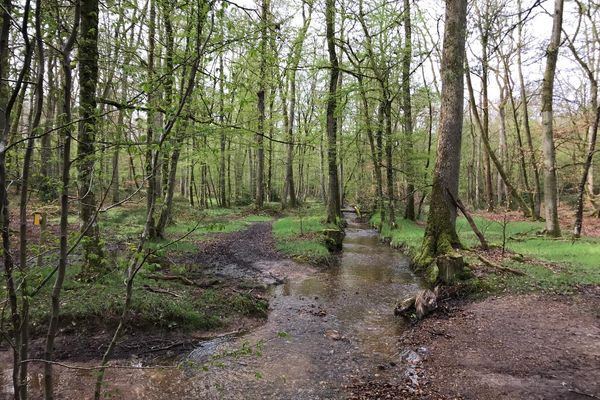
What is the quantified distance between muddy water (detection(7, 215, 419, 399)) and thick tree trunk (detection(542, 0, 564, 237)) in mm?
6208

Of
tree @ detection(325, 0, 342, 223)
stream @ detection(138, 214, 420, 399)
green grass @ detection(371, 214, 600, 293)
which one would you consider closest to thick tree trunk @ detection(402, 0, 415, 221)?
tree @ detection(325, 0, 342, 223)

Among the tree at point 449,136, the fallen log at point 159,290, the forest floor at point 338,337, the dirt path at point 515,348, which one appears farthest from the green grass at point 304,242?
the dirt path at point 515,348

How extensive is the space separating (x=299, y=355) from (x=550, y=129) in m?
11.5

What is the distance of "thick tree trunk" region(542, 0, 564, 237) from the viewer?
11688 millimetres

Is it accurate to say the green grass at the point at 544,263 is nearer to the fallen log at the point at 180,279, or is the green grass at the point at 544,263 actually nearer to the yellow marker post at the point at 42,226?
the fallen log at the point at 180,279

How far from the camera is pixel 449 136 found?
9.14m

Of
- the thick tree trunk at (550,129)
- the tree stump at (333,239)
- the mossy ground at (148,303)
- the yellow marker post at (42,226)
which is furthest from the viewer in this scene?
the tree stump at (333,239)

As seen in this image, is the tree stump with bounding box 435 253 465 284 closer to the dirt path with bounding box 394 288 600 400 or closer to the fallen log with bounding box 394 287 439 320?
the fallen log with bounding box 394 287 439 320

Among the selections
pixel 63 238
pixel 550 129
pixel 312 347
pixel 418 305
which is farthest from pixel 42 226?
pixel 550 129

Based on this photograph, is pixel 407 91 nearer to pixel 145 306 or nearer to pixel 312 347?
pixel 312 347

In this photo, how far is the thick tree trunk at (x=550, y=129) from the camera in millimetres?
11688

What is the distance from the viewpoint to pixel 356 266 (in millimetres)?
11078

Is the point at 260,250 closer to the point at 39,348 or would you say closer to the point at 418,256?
the point at 418,256

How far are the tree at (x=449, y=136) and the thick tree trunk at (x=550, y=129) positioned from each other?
4.68m
